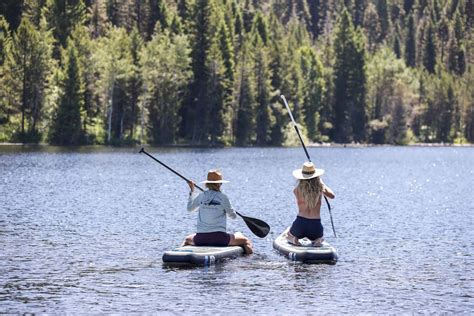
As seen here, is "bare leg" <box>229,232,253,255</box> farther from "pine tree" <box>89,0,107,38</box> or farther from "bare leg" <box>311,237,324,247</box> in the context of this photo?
"pine tree" <box>89,0,107,38</box>

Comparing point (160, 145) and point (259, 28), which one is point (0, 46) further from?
point (259, 28)

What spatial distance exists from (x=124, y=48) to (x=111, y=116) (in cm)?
1033

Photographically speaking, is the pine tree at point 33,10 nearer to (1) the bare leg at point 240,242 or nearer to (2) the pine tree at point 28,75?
(2) the pine tree at point 28,75

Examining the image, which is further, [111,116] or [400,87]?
[400,87]

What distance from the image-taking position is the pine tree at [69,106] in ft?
379

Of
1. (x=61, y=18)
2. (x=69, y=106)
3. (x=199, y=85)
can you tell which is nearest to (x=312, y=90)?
(x=199, y=85)

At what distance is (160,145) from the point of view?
423 ft

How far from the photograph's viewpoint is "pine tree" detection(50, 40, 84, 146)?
115 m

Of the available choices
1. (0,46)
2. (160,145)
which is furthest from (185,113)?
(0,46)

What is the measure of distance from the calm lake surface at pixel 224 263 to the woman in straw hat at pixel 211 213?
1030mm

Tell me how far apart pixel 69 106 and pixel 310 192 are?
90.3m

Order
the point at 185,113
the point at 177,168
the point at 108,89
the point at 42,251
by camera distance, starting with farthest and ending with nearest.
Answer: the point at 185,113 → the point at 108,89 → the point at 177,168 → the point at 42,251

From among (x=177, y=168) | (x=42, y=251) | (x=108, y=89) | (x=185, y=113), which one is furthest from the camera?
(x=185, y=113)

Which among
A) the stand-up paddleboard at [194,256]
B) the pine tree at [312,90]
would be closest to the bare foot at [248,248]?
the stand-up paddleboard at [194,256]
